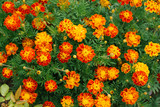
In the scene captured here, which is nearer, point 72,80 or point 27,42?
point 72,80

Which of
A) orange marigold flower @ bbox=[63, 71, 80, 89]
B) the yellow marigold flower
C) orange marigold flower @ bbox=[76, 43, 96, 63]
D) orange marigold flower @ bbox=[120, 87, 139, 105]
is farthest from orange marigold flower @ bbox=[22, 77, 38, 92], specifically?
the yellow marigold flower

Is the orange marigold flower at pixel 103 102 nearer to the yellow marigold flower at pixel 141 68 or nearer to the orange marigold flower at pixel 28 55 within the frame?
the yellow marigold flower at pixel 141 68

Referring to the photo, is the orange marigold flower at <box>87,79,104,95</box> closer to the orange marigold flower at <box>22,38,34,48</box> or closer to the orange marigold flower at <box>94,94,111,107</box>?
the orange marigold flower at <box>94,94,111,107</box>

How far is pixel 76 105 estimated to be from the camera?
245cm

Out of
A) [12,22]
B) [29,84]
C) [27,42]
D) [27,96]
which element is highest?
[12,22]

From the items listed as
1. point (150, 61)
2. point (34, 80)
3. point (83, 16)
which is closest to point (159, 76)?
point (150, 61)

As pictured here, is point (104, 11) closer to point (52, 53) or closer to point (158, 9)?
point (158, 9)

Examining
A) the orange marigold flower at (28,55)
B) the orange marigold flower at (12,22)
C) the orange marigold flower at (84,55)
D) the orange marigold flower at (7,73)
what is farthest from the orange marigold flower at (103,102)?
the orange marigold flower at (12,22)

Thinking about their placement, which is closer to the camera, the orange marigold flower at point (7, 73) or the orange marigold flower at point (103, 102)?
the orange marigold flower at point (103, 102)

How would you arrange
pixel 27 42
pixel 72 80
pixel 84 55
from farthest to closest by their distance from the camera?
pixel 27 42
pixel 72 80
pixel 84 55

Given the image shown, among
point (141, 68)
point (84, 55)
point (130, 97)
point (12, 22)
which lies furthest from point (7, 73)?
point (141, 68)

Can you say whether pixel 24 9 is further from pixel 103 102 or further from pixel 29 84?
pixel 103 102

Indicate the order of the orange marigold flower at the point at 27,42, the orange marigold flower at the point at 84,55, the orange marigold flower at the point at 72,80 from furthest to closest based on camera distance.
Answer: the orange marigold flower at the point at 27,42 < the orange marigold flower at the point at 72,80 < the orange marigold flower at the point at 84,55

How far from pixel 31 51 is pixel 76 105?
1.03m
